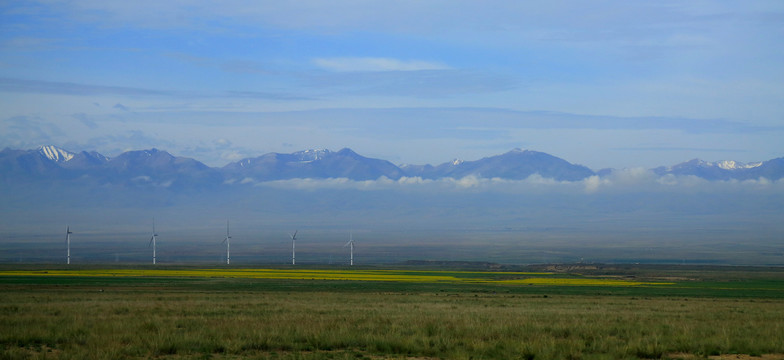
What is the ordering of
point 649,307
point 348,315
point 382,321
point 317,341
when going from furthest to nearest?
point 649,307 → point 348,315 → point 382,321 → point 317,341

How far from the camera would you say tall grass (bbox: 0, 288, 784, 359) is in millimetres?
21000

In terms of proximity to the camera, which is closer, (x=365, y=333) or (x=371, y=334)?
(x=371, y=334)

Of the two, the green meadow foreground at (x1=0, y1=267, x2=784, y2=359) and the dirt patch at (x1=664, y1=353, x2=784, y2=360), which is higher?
the green meadow foreground at (x1=0, y1=267, x2=784, y2=359)

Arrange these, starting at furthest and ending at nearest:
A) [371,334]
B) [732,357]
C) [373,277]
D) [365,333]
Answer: [373,277] < [365,333] < [371,334] < [732,357]

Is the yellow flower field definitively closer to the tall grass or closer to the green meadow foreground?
the tall grass

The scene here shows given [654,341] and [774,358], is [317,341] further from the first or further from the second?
[774,358]

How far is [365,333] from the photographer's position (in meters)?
24.5

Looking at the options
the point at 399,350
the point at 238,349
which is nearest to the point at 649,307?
the point at 399,350

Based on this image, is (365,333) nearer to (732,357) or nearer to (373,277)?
(732,357)

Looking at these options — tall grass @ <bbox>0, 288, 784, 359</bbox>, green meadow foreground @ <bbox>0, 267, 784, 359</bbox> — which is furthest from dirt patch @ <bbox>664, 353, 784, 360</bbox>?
tall grass @ <bbox>0, 288, 784, 359</bbox>

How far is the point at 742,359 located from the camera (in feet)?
70.7

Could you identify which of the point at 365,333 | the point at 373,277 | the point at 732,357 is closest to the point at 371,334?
the point at 365,333

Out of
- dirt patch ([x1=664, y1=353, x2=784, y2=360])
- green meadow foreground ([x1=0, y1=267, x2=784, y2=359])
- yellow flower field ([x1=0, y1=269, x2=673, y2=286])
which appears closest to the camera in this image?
green meadow foreground ([x1=0, y1=267, x2=784, y2=359])

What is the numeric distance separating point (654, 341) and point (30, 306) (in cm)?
2577
